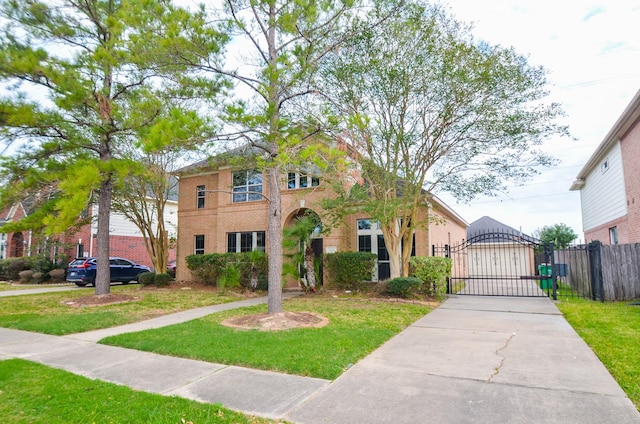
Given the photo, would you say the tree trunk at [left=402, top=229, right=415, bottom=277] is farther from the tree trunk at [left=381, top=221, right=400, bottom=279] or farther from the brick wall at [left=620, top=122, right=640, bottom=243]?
the brick wall at [left=620, top=122, right=640, bottom=243]

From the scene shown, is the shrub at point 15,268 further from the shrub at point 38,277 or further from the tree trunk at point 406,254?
the tree trunk at point 406,254

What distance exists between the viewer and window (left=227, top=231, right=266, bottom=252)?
55.9 ft

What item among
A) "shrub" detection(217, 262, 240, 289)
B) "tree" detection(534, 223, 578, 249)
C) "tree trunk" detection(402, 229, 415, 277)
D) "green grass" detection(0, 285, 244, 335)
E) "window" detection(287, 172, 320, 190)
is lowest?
"green grass" detection(0, 285, 244, 335)

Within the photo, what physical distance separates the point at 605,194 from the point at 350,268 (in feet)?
38.4

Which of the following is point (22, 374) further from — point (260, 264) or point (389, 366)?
point (260, 264)

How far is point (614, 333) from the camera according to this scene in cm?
680

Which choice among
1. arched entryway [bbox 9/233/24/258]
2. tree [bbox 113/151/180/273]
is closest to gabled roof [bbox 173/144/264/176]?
tree [bbox 113/151/180/273]

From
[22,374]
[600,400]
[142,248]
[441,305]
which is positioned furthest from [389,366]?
[142,248]

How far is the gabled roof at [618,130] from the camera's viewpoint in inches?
442

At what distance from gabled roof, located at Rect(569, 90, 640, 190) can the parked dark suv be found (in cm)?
2210

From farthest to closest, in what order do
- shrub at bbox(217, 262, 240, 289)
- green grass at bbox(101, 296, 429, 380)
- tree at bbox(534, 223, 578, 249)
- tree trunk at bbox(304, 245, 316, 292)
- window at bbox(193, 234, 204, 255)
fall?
tree at bbox(534, 223, 578, 249) < window at bbox(193, 234, 204, 255) < shrub at bbox(217, 262, 240, 289) < tree trunk at bbox(304, 245, 316, 292) < green grass at bbox(101, 296, 429, 380)

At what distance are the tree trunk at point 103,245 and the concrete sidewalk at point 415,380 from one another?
5.09m

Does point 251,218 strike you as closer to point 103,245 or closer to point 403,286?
point 103,245

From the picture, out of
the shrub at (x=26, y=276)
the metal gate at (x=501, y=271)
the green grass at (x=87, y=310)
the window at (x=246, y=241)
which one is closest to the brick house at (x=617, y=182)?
the metal gate at (x=501, y=271)
